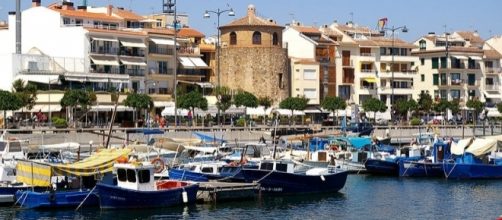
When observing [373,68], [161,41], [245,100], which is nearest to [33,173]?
[245,100]

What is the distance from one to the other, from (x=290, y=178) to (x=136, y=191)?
8922 mm

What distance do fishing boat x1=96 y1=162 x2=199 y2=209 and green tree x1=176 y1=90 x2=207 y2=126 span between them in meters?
40.3

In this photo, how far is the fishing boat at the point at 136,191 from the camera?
1641 inches

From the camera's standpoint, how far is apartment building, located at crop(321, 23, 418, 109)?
343 ft

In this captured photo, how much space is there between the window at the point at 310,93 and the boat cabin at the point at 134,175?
5834 centimetres

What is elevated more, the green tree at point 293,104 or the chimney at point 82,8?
the chimney at point 82,8

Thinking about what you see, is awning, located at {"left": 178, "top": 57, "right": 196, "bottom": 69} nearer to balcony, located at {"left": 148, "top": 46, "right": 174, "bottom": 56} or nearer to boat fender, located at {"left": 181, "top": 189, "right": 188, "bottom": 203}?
balcony, located at {"left": 148, "top": 46, "right": 174, "bottom": 56}

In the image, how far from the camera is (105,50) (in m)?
85.6

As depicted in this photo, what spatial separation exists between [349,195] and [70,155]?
14252 mm

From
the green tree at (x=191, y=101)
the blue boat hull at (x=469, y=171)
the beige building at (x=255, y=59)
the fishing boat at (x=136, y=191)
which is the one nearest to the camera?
the fishing boat at (x=136, y=191)

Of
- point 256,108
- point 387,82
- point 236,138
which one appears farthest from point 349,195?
point 387,82

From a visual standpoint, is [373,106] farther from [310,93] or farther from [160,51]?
[160,51]

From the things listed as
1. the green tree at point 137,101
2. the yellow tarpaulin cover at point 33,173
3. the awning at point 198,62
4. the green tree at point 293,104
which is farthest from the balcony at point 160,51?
the yellow tarpaulin cover at point 33,173

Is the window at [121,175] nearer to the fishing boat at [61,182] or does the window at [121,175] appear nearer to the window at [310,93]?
the fishing boat at [61,182]
